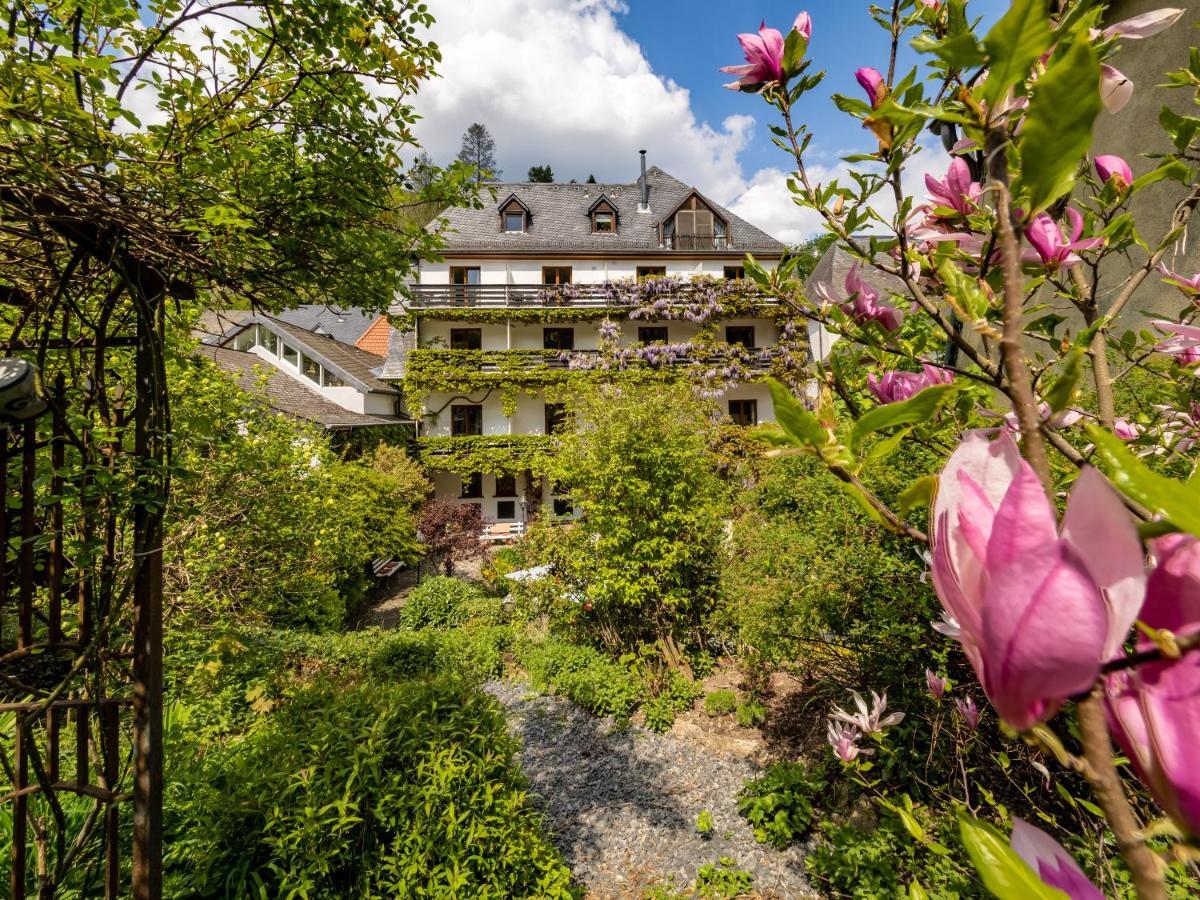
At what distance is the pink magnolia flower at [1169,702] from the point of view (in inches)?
11.1

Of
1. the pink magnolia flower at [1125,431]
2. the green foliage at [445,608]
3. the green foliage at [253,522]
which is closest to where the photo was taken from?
the pink magnolia flower at [1125,431]

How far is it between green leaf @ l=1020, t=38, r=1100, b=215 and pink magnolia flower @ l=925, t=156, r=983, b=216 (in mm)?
606

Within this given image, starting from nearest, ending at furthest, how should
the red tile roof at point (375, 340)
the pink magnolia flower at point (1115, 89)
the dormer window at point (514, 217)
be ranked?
the pink magnolia flower at point (1115, 89)
the dormer window at point (514, 217)
the red tile roof at point (375, 340)

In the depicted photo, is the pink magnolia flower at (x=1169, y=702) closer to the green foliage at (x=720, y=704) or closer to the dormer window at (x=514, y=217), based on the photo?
the green foliage at (x=720, y=704)

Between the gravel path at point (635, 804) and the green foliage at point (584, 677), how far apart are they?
196mm

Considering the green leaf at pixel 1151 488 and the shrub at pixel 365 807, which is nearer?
the green leaf at pixel 1151 488

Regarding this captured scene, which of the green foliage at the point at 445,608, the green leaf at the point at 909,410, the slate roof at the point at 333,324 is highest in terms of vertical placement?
the slate roof at the point at 333,324

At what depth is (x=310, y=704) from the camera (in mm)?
2824

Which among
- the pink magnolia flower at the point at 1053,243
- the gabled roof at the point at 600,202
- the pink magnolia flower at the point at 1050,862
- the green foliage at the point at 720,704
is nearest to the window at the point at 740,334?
the gabled roof at the point at 600,202

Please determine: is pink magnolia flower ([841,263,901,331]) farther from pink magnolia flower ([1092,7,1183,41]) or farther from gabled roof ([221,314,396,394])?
gabled roof ([221,314,396,394])

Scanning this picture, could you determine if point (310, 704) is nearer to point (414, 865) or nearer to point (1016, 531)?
point (414, 865)

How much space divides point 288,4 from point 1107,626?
2.42 meters

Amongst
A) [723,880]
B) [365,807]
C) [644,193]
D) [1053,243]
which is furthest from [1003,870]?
[644,193]

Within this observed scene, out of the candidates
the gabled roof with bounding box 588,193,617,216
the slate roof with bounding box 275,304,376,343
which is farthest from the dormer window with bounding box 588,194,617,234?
the slate roof with bounding box 275,304,376,343
